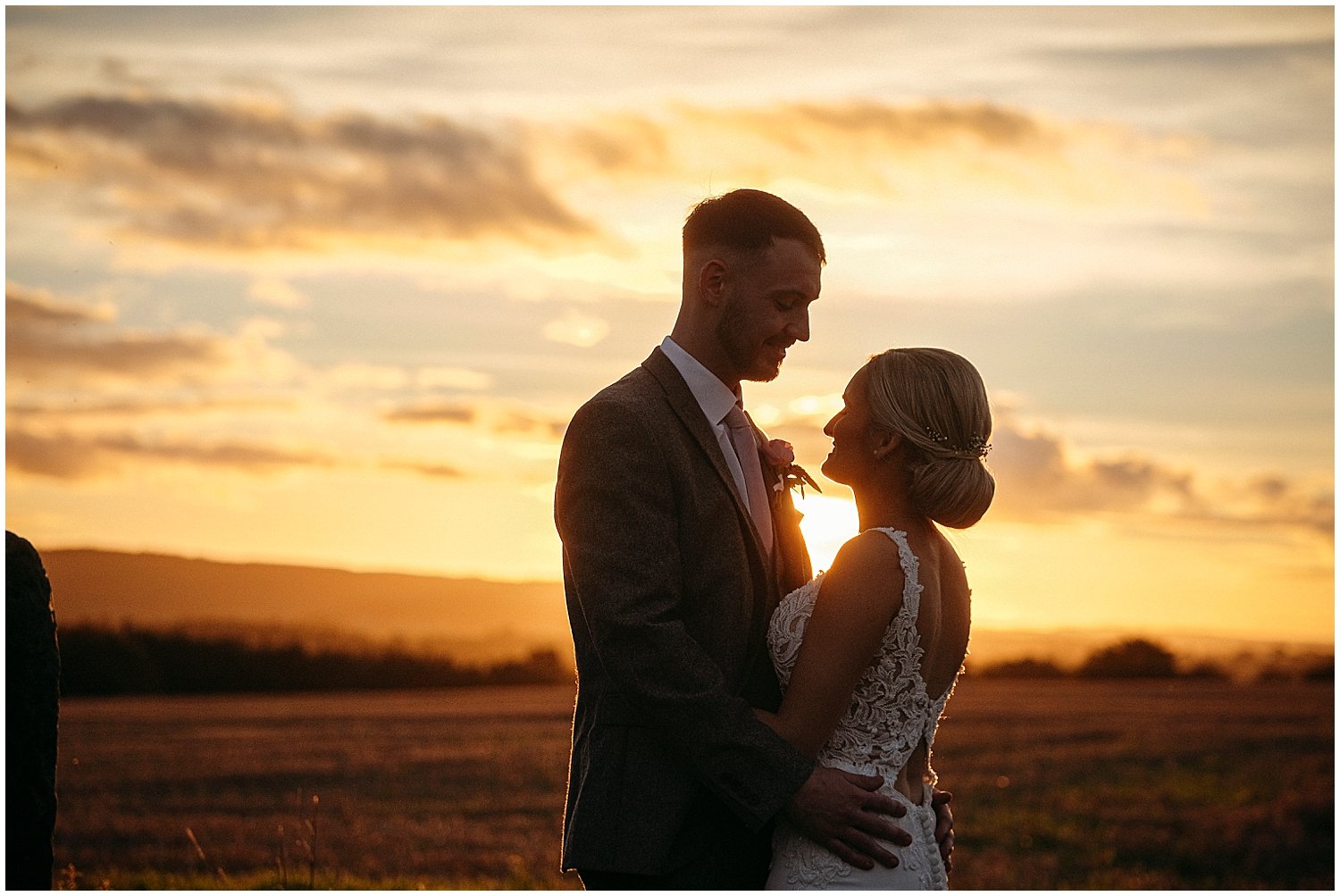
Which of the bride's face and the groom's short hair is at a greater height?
the groom's short hair

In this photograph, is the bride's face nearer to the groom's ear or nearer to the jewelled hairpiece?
the jewelled hairpiece

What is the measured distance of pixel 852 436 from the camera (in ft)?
17.5

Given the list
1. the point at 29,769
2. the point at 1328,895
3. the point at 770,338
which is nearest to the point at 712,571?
the point at 770,338

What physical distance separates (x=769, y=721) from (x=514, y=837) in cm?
1437

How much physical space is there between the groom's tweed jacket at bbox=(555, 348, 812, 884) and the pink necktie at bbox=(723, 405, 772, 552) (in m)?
0.25

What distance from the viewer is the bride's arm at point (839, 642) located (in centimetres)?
508

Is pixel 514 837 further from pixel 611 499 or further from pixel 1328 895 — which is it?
pixel 611 499

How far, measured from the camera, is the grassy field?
16547 mm

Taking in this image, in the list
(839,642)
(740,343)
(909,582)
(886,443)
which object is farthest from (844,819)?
(740,343)

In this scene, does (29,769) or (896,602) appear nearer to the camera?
(896,602)

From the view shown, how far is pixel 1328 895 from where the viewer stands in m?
7.55

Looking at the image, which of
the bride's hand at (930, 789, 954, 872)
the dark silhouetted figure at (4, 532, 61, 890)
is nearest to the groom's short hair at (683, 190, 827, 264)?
the bride's hand at (930, 789, 954, 872)

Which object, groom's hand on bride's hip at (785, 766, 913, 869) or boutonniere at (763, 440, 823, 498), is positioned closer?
groom's hand on bride's hip at (785, 766, 913, 869)

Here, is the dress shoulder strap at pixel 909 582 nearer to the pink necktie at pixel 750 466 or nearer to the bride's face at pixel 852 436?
the bride's face at pixel 852 436
